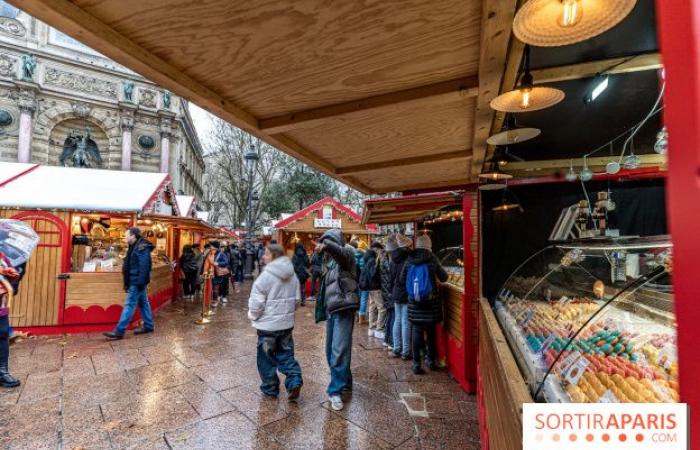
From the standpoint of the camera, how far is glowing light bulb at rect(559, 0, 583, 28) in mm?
1414

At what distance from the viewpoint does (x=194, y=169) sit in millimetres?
33812

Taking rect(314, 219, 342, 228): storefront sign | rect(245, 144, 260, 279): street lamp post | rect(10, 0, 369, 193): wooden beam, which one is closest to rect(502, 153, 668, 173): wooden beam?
rect(10, 0, 369, 193): wooden beam

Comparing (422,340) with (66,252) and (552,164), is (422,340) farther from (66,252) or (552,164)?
(66,252)

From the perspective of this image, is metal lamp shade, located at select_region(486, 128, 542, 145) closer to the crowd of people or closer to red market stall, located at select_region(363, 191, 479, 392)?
the crowd of people

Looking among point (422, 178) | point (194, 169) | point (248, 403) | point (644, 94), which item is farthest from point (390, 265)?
point (194, 169)

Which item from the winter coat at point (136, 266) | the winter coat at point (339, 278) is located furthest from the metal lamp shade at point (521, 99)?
the winter coat at point (136, 266)

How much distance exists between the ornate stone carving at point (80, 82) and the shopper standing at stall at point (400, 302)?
969 inches

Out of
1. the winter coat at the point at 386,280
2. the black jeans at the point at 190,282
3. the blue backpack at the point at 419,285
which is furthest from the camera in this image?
the black jeans at the point at 190,282

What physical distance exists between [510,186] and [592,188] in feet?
A: 4.19

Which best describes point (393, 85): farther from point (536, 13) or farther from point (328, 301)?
point (328, 301)

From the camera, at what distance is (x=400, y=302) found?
518 centimetres

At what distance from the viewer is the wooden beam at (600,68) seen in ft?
9.16

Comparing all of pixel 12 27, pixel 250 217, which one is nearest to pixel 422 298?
pixel 250 217

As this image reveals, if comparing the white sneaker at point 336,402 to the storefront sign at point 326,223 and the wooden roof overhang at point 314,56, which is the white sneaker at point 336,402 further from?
the storefront sign at point 326,223
